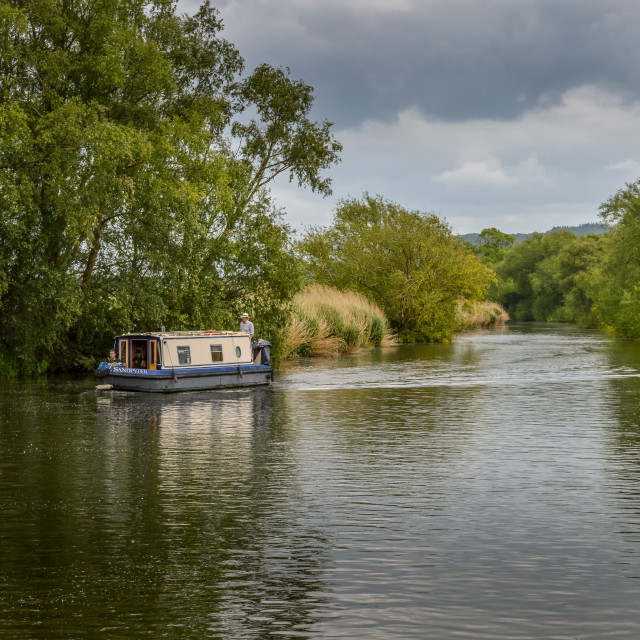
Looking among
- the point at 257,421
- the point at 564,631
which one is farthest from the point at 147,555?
the point at 257,421

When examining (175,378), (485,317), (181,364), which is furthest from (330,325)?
(485,317)

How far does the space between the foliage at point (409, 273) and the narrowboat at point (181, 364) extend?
34003 millimetres

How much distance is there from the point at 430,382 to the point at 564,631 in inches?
972

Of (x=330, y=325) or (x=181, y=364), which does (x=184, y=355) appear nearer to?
(x=181, y=364)

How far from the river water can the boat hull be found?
4028mm

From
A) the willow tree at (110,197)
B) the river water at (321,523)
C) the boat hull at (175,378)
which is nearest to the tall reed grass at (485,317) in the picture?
the willow tree at (110,197)

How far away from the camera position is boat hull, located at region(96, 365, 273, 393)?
27906mm

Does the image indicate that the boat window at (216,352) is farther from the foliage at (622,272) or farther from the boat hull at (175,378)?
the foliage at (622,272)

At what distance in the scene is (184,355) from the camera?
29.1 m

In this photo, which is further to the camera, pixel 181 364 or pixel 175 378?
pixel 181 364

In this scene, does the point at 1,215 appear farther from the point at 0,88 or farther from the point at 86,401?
the point at 86,401

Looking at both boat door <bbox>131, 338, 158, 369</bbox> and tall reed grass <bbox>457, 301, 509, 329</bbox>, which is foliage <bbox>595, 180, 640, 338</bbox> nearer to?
tall reed grass <bbox>457, 301, 509, 329</bbox>

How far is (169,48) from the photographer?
37.1 metres

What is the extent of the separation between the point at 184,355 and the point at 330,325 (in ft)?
70.1
